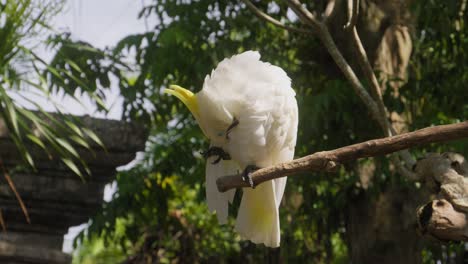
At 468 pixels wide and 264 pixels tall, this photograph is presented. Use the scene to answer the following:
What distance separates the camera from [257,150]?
2.73 meters

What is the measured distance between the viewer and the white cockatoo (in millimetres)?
2625

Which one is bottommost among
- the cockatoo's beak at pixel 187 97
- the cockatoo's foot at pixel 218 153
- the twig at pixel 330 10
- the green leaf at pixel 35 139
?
the cockatoo's foot at pixel 218 153

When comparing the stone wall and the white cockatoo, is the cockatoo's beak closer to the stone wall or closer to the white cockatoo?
the white cockatoo

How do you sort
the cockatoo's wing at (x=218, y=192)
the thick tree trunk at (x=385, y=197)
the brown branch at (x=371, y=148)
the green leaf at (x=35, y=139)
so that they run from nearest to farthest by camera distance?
the brown branch at (x=371, y=148), the cockatoo's wing at (x=218, y=192), the green leaf at (x=35, y=139), the thick tree trunk at (x=385, y=197)

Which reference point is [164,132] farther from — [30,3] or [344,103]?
[30,3]

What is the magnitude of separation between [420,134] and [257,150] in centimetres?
93

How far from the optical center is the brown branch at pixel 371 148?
6.12 ft

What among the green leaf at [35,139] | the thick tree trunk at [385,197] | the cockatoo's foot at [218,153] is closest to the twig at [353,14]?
the cockatoo's foot at [218,153]

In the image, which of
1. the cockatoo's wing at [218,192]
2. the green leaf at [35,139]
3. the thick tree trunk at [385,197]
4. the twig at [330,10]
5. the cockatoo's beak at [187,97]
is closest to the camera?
the cockatoo's beak at [187,97]

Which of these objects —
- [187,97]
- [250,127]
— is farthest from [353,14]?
[187,97]

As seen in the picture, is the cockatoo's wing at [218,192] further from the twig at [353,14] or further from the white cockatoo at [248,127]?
the twig at [353,14]

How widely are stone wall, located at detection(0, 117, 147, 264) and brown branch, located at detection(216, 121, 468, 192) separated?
123 centimetres

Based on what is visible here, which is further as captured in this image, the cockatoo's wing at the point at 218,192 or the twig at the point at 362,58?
the twig at the point at 362,58

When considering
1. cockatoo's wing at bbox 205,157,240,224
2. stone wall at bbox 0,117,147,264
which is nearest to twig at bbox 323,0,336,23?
cockatoo's wing at bbox 205,157,240,224
